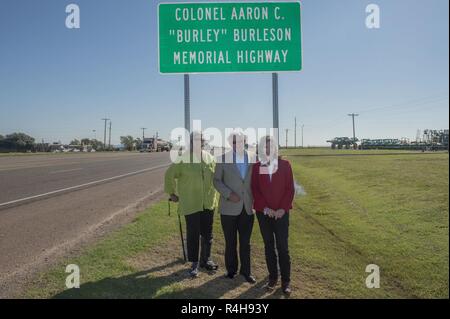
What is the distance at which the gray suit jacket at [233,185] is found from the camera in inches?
194

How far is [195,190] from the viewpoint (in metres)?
5.19

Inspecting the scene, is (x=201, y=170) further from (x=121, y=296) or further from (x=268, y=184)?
(x=121, y=296)

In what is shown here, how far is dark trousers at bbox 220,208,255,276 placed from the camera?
503cm

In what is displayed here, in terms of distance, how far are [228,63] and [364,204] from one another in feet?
22.7

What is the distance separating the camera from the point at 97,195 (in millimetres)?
12742

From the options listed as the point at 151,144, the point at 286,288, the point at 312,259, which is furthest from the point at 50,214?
the point at 151,144

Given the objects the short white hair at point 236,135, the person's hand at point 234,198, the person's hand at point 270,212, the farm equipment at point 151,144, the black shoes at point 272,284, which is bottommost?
the black shoes at point 272,284

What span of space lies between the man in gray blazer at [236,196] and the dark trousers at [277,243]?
273 mm

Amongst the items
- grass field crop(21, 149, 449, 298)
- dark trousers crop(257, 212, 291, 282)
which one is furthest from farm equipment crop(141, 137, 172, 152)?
dark trousers crop(257, 212, 291, 282)

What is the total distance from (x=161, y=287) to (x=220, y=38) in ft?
12.0

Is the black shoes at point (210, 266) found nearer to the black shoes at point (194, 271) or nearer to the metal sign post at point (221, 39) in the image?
the black shoes at point (194, 271)

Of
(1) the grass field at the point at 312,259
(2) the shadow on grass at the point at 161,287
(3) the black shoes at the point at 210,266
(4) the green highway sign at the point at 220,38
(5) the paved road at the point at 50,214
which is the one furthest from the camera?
(5) the paved road at the point at 50,214

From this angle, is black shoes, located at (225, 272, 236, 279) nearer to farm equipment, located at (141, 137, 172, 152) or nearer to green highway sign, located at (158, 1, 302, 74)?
green highway sign, located at (158, 1, 302, 74)

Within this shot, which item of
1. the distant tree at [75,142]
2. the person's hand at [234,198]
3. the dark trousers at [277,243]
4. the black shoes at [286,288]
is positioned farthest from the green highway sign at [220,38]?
the distant tree at [75,142]
